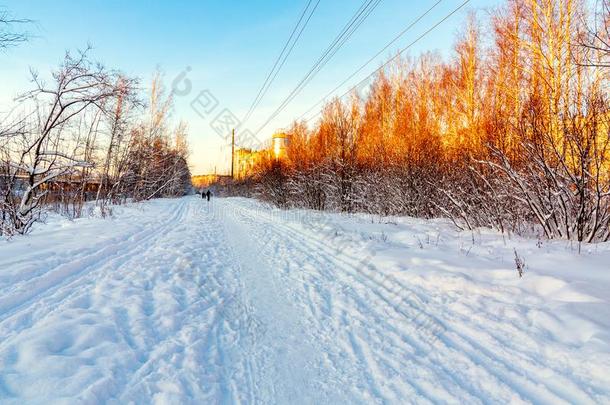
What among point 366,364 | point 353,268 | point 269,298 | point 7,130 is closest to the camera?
point 366,364

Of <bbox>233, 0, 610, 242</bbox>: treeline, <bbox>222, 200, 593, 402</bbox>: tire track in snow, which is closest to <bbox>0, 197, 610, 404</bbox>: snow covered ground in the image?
<bbox>222, 200, 593, 402</bbox>: tire track in snow

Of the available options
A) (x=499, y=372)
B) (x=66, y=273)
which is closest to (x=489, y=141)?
(x=499, y=372)

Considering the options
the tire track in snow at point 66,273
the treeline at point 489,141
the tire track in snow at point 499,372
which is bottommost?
the tire track in snow at point 499,372

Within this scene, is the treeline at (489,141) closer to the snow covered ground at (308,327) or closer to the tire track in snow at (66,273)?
the snow covered ground at (308,327)

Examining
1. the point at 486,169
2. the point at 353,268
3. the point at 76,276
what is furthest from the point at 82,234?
the point at 486,169

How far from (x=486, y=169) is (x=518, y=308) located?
18.4ft

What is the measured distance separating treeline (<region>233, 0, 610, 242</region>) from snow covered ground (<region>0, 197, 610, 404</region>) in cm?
137

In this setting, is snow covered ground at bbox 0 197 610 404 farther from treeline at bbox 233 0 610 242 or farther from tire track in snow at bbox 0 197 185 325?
treeline at bbox 233 0 610 242

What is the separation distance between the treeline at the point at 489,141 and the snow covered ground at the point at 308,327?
4.48ft

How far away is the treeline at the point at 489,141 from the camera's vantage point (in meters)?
5.23

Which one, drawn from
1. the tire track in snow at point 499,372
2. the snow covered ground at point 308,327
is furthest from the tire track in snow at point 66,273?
the tire track in snow at point 499,372

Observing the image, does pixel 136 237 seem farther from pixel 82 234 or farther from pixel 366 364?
pixel 366 364

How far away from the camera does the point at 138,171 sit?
76.7ft

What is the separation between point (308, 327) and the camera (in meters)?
3.05
